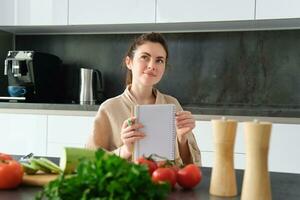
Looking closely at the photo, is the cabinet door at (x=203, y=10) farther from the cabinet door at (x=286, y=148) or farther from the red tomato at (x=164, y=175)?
the red tomato at (x=164, y=175)

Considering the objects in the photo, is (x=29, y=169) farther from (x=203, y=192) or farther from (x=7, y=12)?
(x=7, y=12)

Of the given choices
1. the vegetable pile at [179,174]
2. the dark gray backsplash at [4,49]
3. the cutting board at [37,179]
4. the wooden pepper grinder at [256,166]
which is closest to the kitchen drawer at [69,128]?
the dark gray backsplash at [4,49]

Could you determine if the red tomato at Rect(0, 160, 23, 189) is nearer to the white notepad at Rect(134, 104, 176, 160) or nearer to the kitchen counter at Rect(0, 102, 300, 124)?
the white notepad at Rect(134, 104, 176, 160)

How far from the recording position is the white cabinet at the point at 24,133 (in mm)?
2779

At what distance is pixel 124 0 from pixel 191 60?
2.13 ft

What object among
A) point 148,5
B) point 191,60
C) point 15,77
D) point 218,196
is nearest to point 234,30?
point 191,60

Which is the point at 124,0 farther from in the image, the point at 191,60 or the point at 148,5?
the point at 191,60

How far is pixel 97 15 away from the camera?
293cm

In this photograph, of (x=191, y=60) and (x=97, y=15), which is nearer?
(x=97, y=15)

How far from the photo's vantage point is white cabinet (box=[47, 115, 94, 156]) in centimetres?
268

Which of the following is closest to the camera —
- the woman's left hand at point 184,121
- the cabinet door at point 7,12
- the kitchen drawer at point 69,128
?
the woman's left hand at point 184,121

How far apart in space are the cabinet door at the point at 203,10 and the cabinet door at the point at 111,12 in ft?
0.29

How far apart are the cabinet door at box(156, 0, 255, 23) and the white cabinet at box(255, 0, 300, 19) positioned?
0.05 metres

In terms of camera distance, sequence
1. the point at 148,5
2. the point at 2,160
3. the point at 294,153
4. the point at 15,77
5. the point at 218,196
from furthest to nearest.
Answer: the point at 15,77, the point at 148,5, the point at 294,153, the point at 2,160, the point at 218,196
